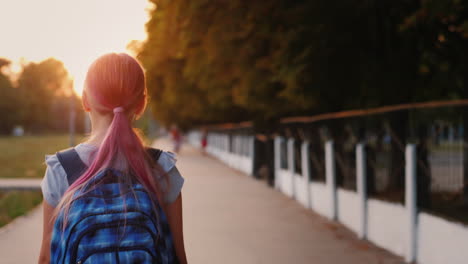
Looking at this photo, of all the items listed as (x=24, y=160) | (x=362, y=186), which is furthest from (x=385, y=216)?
(x=24, y=160)

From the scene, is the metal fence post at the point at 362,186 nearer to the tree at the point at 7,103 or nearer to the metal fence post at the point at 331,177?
the metal fence post at the point at 331,177

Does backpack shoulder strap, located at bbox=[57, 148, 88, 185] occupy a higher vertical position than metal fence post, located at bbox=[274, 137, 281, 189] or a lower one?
higher

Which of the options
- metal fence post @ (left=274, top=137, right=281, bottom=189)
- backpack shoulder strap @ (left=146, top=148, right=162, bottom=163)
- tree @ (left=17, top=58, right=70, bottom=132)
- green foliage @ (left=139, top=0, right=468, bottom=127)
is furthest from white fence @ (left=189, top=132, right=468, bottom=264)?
tree @ (left=17, top=58, right=70, bottom=132)

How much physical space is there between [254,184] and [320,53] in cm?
687

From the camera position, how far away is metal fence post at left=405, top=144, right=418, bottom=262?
650 cm

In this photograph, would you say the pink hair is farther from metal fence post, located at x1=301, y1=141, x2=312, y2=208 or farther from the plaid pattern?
metal fence post, located at x1=301, y1=141, x2=312, y2=208

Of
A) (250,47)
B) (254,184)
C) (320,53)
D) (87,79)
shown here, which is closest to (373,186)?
(320,53)

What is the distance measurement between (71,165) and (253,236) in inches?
243

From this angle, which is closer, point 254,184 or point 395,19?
point 395,19

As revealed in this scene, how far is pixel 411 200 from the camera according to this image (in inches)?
260

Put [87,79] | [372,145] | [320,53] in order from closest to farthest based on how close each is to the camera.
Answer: [87,79]
[372,145]
[320,53]

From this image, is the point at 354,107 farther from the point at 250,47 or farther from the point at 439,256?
the point at 439,256

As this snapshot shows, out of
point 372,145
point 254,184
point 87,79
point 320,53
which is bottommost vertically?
point 254,184

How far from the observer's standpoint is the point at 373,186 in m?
8.32
